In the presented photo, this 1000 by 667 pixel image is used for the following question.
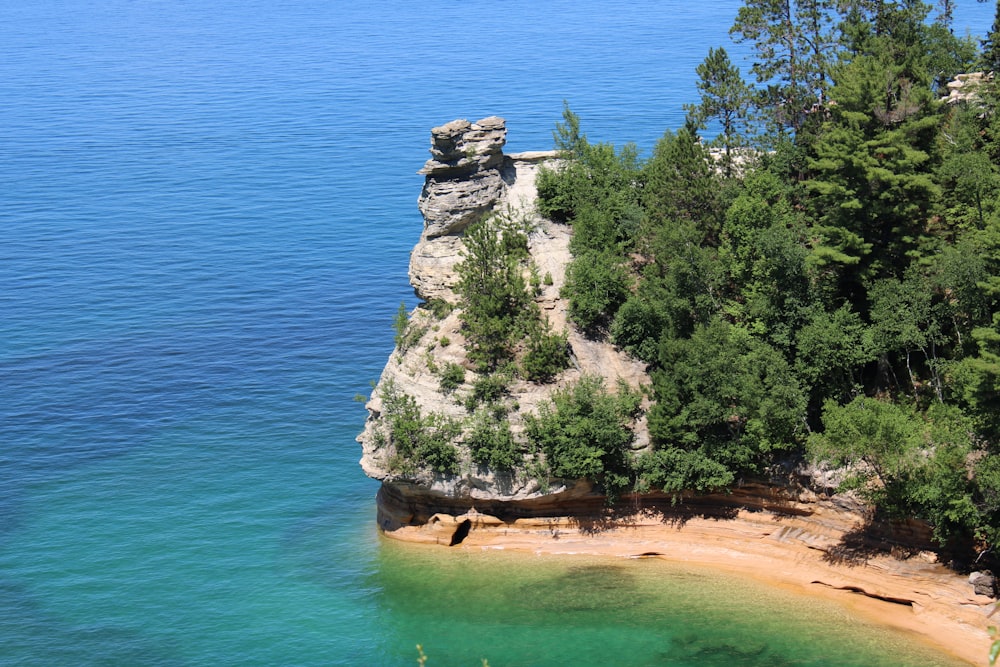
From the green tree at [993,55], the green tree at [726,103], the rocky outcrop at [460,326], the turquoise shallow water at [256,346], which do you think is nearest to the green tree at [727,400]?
the rocky outcrop at [460,326]

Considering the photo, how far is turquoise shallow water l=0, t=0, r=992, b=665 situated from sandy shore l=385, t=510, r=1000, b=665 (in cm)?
155

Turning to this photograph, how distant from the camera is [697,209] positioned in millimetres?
63469

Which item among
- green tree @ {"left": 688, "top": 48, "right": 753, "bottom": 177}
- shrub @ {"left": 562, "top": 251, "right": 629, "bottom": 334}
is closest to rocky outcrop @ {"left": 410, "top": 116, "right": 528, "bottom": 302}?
shrub @ {"left": 562, "top": 251, "right": 629, "bottom": 334}

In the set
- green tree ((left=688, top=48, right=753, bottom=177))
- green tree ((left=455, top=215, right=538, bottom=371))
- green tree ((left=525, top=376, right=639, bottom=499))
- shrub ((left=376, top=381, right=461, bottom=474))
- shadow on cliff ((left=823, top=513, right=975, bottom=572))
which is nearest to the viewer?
shadow on cliff ((left=823, top=513, right=975, bottom=572))

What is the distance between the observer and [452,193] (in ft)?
217

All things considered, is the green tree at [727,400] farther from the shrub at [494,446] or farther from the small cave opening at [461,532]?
the small cave opening at [461,532]

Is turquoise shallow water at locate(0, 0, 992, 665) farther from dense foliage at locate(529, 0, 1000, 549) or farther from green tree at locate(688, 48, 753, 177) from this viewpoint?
green tree at locate(688, 48, 753, 177)

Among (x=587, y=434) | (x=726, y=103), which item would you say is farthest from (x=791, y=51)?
(x=587, y=434)

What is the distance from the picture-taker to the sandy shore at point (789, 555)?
164 ft


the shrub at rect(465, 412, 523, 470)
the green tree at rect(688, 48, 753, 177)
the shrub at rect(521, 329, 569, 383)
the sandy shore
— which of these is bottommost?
the sandy shore

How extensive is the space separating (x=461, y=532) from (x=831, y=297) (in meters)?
22.1

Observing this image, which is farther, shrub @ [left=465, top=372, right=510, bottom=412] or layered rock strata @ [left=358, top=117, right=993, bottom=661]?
shrub @ [left=465, top=372, right=510, bottom=412]

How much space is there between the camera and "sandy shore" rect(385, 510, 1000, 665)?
4991 cm

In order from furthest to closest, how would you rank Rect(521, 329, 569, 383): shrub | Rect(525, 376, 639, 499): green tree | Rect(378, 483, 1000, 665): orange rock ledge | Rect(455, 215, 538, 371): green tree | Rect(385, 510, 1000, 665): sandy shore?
Rect(455, 215, 538, 371): green tree, Rect(521, 329, 569, 383): shrub, Rect(525, 376, 639, 499): green tree, Rect(378, 483, 1000, 665): orange rock ledge, Rect(385, 510, 1000, 665): sandy shore
